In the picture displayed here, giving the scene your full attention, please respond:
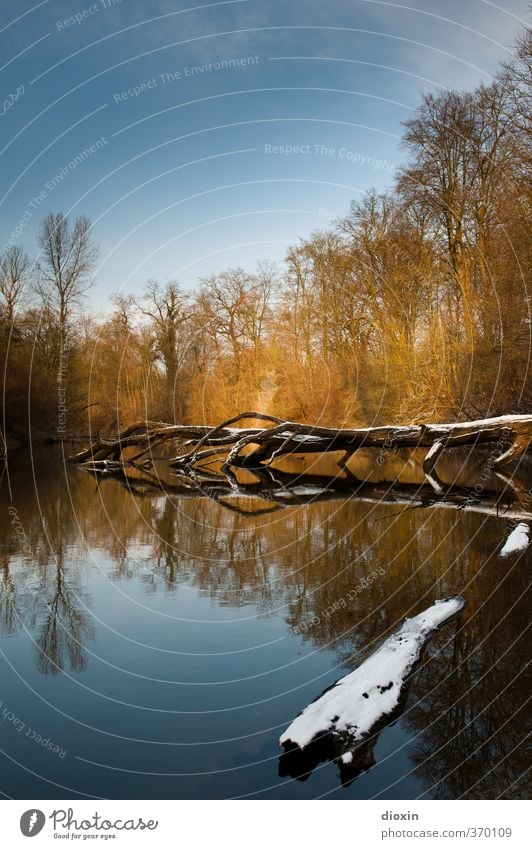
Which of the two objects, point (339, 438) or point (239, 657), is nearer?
point (239, 657)

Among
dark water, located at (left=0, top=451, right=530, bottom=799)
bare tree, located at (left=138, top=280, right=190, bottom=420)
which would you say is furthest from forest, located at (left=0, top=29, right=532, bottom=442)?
dark water, located at (left=0, top=451, right=530, bottom=799)

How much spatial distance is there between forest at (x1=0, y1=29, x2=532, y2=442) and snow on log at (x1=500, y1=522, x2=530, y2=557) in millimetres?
9744

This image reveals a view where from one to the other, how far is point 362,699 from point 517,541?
A: 18.5 ft

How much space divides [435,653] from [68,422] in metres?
36.6

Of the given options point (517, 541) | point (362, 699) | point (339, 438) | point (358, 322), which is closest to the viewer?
point (362, 699)

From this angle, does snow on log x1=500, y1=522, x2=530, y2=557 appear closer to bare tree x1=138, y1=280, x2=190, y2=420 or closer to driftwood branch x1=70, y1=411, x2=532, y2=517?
driftwood branch x1=70, y1=411, x2=532, y2=517

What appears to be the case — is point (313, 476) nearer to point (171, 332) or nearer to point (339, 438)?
point (339, 438)

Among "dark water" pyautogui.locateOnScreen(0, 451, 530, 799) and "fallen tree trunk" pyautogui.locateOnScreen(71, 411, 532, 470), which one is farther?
"fallen tree trunk" pyautogui.locateOnScreen(71, 411, 532, 470)

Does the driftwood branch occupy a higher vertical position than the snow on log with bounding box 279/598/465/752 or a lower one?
higher

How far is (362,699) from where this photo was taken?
155 inches

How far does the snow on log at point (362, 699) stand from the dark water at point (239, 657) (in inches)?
4.5

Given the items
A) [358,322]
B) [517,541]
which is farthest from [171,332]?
[517,541]

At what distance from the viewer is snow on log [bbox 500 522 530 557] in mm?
8289

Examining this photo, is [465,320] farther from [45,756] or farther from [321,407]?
[45,756]
